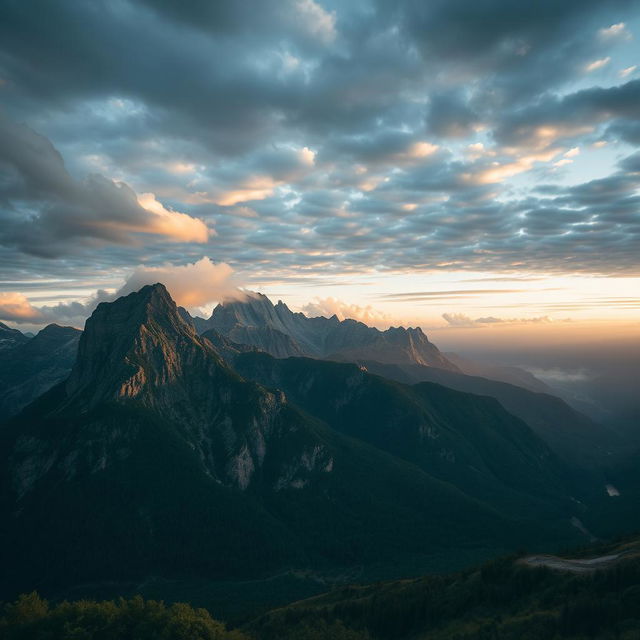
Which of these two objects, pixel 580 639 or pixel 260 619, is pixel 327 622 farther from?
pixel 580 639

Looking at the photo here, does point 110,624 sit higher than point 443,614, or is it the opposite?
point 110,624

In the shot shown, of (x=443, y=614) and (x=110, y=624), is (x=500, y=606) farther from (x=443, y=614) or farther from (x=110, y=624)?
(x=110, y=624)

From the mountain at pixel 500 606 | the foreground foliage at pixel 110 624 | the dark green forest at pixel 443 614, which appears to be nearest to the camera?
the mountain at pixel 500 606

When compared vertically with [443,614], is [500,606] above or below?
above

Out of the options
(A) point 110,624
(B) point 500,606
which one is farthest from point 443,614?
(A) point 110,624

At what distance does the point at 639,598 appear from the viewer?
99.4 metres

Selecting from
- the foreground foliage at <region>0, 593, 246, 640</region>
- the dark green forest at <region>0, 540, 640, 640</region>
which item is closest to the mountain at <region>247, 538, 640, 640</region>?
the dark green forest at <region>0, 540, 640, 640</region>

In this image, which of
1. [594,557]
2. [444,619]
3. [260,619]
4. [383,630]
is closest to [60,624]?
[260,619]

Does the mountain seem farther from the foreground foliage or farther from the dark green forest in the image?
the foreground foliage

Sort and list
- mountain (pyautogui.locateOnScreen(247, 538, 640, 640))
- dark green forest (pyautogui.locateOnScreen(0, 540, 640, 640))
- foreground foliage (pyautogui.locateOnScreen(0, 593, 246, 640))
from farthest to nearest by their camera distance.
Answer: foreground foliage (pyautogui.locateOnScreen(0, 593, 246, 640)), dark green forest (pyautogui.locateOnScreen(0, 540, 640, 640)), mountain (pyautogui.locateOnScreen(247, 538, 640, 640))

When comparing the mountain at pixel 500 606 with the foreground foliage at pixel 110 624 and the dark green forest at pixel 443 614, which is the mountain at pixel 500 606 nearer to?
the dark green forest at pixel 443 614

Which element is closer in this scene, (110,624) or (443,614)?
(110,624)

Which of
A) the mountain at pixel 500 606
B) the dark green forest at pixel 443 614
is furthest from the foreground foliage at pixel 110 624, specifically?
the mountain at pixel 500 606

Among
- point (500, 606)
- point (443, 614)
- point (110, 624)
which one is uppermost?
point (500, 606)
